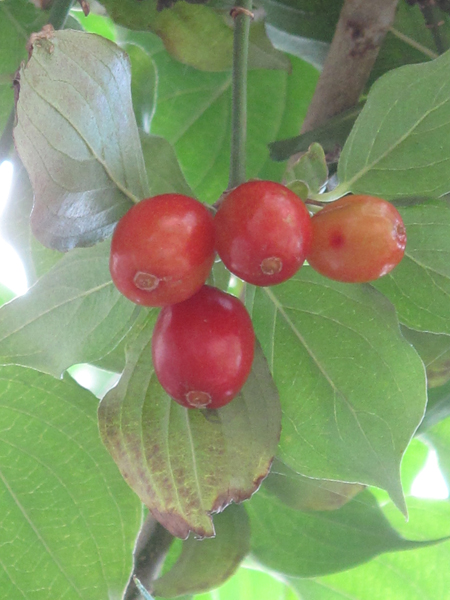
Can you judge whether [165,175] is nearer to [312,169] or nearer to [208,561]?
[312,169]

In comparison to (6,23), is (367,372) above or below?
below

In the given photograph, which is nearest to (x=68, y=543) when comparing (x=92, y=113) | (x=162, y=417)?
(x=162, y=417)

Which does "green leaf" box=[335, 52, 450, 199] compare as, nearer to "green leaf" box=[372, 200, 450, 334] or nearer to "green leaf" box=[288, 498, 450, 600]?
"green leaf" box=[372, 200, 450, 334]

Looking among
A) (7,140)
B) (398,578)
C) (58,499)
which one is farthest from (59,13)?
(398,578)

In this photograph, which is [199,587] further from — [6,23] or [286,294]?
[6,23]

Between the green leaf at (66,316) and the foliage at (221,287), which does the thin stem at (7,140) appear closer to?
the foliage at (221,287)

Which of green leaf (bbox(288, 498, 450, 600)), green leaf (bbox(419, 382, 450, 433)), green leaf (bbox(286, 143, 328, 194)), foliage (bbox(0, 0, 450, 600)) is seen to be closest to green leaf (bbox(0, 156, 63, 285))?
foliage (bbox(0, 0, 450, 600))

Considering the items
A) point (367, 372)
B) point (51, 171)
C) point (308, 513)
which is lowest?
point (308, 513)
